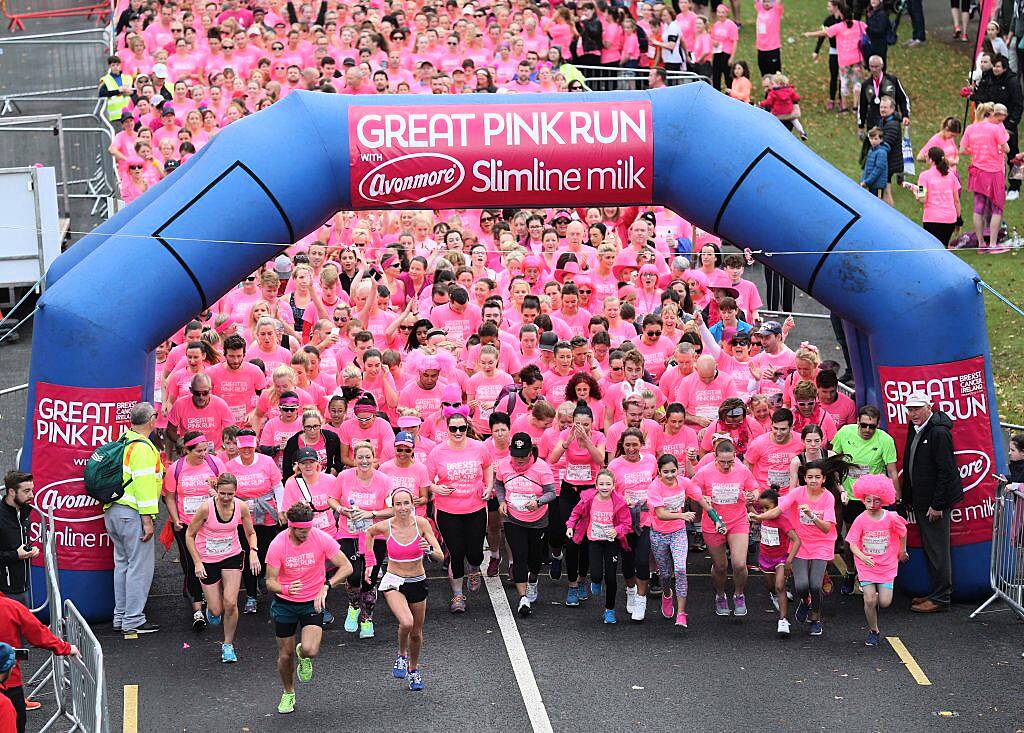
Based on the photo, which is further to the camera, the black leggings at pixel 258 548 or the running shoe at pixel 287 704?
the black leggings at pixel 258 548

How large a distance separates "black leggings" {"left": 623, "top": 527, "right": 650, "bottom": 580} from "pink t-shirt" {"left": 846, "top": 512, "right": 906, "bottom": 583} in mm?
1602

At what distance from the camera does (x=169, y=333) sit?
13359 millimetres

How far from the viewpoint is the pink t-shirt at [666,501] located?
13.1m

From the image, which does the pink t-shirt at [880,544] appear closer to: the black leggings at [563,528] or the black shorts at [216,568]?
the black leggings at [563,528]

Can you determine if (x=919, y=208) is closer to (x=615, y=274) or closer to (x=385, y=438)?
(x=615, y=274)

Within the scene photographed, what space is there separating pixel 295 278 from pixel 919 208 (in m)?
10.1


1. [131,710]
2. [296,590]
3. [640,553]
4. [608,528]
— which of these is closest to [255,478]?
[296,590]

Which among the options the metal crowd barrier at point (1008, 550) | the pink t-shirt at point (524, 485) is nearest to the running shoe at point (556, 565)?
the pink t-shirt at point (524, 485)

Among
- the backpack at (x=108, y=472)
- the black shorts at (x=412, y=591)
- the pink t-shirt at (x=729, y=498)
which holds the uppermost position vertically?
the backpack at (x=108, y=472)

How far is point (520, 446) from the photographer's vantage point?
43.7 feet

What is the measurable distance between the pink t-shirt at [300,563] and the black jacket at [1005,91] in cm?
1378

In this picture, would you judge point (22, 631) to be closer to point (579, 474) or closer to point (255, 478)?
point (255, 478)

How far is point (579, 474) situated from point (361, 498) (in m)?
1.86

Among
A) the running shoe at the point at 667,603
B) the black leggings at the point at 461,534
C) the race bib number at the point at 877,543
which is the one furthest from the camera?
the black leggings at the point at 461,534
